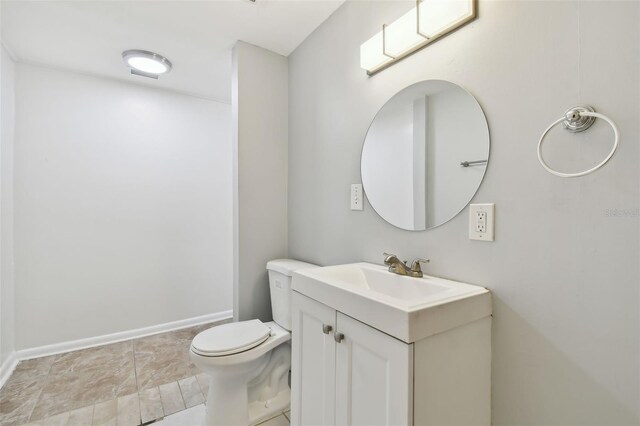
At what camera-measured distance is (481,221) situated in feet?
3.34

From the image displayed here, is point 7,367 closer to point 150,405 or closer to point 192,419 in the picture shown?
point 150,405

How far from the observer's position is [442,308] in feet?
2.76

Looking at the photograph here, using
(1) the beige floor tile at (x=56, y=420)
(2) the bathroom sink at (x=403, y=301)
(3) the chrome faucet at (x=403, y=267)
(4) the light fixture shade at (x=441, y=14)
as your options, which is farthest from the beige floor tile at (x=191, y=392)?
(4) the light fixture shade at (x=441, y=14)

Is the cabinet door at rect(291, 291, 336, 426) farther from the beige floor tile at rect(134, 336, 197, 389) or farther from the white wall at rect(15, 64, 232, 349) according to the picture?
the white wall at rect(15, 64, 232, 349)

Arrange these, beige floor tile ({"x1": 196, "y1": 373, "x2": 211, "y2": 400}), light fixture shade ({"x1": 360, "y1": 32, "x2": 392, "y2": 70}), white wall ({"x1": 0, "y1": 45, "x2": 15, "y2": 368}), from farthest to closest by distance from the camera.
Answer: white wall ({"x1": 0, "y1": 45, "x2": 15, "y2": 368}) → beige floor tile ({"x1": 196, "y1": 373, "x2": 211, "y2": 400}) → light fixture shade ({"x1": 360, "y1": 32, "x2": 392, "y2": 70})

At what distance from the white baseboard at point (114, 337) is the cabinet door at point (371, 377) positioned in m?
2.35

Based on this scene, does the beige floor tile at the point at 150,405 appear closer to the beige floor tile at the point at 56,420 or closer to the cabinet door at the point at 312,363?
the beige floor tile at the point at 56,420

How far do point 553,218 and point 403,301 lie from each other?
0.51 m

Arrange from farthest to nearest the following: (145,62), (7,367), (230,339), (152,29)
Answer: (145,62)
(7,367)
(152,29)
(230,339)

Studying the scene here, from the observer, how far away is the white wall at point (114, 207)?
2254mm

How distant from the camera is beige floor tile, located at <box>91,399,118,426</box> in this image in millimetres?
1567

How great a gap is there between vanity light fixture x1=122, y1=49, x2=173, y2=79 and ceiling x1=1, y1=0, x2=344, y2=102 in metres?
0.05

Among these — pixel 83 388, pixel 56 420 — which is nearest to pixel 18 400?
pixel 83 388

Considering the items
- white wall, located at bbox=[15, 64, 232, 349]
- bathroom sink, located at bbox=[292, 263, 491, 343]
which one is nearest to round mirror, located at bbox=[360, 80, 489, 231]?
bathroom sink, located at bbox=[292, 263, 491, 343]
